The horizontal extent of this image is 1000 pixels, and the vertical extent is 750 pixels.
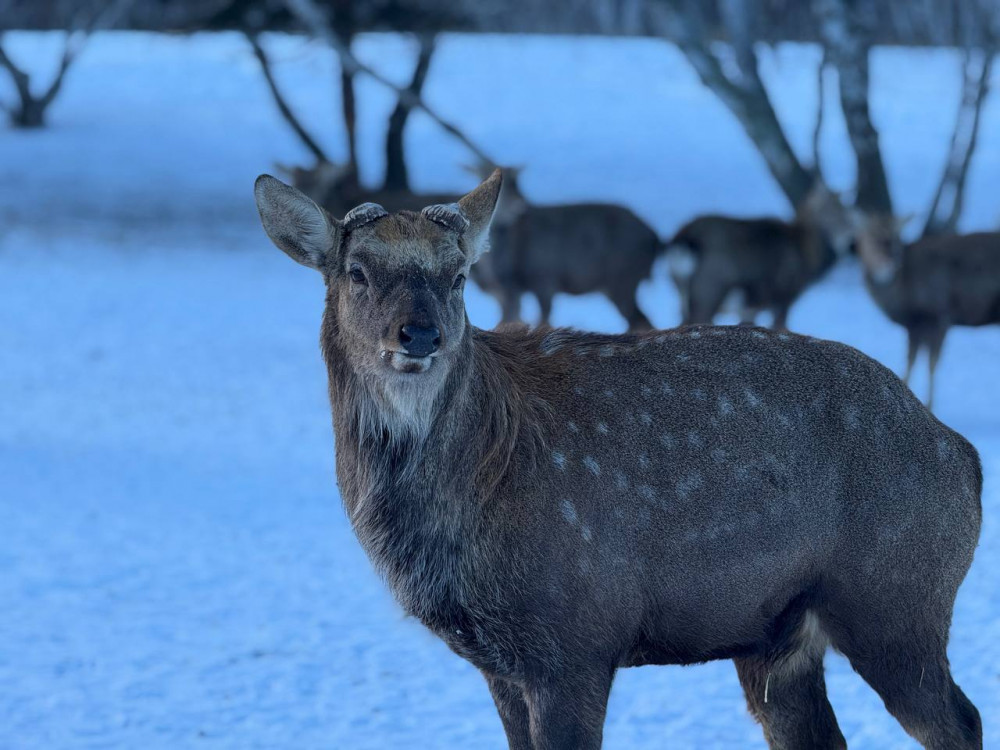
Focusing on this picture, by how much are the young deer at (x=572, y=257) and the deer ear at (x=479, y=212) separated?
8.92m

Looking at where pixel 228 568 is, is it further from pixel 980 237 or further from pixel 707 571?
pixel 980 237

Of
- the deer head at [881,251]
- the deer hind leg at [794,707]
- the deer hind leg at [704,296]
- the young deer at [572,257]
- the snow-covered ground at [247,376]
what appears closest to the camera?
the deer hind leg at [794,707]

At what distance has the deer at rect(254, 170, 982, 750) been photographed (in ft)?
13.1

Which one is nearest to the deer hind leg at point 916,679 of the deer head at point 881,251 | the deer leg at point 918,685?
the deer leg at point 918,685

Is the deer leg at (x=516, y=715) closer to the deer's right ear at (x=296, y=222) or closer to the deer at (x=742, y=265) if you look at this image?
the deer's right ear at (x=296, y=222)

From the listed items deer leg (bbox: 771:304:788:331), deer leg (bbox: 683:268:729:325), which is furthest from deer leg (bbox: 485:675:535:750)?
deer leg (bbox: 771:304:788:331)

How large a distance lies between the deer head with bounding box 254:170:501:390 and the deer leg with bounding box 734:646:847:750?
1684mm

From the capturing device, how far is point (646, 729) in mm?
5539

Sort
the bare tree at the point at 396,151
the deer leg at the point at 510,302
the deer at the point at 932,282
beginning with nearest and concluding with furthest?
the deer at the point at 932,282
the deer leg at the point at 510,302
the bare tree at the point at 396,151

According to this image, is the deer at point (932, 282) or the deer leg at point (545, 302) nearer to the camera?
the deer at point (932, 282)

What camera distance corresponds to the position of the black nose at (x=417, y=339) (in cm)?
387

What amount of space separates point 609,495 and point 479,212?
1010 mm

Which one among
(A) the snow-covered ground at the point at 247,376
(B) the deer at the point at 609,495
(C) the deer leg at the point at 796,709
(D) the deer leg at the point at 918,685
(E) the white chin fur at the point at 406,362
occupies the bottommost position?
(A) the snow-covered ground at the point at 247,376

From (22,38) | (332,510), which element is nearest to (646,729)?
(332,510)
